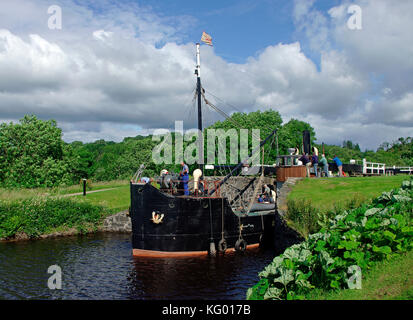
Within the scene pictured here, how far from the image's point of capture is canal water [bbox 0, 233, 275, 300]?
44.4 feet

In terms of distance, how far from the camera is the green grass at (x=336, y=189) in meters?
16.1

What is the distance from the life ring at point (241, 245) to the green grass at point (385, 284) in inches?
541

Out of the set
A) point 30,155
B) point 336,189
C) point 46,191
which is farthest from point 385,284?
point 30,155

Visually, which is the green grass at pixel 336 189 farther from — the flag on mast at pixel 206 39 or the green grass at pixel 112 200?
the green grass at pixel 112 200

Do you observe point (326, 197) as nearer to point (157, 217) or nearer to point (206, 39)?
point (157, 217)

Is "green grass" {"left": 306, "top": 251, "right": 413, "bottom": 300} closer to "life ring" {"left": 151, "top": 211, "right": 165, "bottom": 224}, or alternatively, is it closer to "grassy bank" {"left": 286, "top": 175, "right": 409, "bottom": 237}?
"grassy bank" {"left": 286, "top": 175, "right": 409, "bottom": 237}

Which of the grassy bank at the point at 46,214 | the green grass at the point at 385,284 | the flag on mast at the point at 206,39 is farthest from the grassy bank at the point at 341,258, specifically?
the grassy bank at the point at 46,214

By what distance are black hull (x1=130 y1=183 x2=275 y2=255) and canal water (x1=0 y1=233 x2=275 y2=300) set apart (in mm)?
899

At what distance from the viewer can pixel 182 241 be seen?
1883 cm

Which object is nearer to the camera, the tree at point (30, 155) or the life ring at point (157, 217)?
the life ring at point (157, 217)

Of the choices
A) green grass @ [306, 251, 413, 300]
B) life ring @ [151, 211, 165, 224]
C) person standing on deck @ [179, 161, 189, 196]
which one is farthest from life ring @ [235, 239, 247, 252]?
green grass @ [306, 251, 413, 300]

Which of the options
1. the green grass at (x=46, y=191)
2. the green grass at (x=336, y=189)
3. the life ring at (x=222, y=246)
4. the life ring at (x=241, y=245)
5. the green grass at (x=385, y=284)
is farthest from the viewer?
the green grass at (x=46, y=191)

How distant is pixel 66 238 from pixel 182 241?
1108 centimetres

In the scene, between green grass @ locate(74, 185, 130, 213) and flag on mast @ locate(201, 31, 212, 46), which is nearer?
flag on mast @ locate(201, 31, 212, 46)
